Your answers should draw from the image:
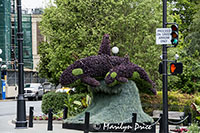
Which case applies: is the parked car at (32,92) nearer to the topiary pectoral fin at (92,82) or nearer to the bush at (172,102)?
the bush at (172,102)

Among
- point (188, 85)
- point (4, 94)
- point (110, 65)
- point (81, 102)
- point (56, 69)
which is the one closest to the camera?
point (110, 65)

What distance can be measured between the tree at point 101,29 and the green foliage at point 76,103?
3468mm

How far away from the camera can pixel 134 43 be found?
25.3 meters

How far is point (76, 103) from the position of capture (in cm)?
1995

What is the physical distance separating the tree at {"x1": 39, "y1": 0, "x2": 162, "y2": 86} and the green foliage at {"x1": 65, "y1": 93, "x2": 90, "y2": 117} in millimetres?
3468

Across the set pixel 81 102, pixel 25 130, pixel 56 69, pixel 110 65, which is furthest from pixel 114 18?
pixel 25 130

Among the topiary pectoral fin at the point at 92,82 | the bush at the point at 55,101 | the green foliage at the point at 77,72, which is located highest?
the green foliage at the point at 77,72

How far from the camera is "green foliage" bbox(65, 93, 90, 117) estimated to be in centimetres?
2002

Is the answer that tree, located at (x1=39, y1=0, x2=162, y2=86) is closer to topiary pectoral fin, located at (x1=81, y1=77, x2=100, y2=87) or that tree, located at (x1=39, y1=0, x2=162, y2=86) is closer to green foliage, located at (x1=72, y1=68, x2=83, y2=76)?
green foliage, located at (x1=72, y1=68, x2=83, y2=76)

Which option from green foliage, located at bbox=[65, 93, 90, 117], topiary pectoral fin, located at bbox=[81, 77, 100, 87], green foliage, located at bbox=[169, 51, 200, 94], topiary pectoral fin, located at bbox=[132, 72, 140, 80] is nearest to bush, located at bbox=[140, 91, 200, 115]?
green foliage, located at bbox=[65, 93, 90, 117]

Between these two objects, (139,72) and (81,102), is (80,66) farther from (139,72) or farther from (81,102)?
(81,102)

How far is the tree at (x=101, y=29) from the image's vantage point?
24316 mm

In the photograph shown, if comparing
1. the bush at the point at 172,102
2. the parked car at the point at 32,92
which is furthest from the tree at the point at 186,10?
the bush at the point at 172,102

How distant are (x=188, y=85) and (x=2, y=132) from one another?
1801 centimetres
